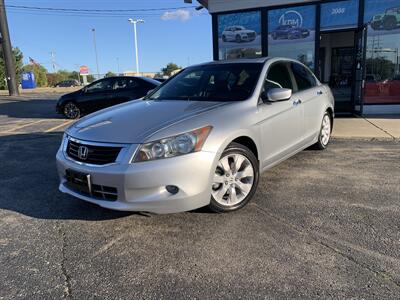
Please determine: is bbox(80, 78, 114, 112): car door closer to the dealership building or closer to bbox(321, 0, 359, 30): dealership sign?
the dealership building

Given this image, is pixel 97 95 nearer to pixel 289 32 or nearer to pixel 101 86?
pixel 101 86

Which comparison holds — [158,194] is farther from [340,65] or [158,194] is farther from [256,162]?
[340,65]

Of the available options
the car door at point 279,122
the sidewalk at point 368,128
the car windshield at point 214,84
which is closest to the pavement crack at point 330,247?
the car door at point 279,122

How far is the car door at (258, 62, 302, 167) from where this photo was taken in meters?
4.74

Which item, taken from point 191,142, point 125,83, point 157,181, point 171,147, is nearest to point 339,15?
point 125,83

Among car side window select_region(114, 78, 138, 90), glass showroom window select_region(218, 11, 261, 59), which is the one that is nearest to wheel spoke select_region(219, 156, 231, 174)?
glass showroom window select_region(218, 11, 261, 59)

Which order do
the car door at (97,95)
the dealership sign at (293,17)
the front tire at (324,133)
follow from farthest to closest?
the car door at (97,95)
the dealership sign at (293,17)
the front tire at (324,133)

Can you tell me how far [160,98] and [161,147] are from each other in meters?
1.74

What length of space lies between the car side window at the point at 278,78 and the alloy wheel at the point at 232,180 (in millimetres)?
1182

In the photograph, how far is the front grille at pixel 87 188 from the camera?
3709 mm

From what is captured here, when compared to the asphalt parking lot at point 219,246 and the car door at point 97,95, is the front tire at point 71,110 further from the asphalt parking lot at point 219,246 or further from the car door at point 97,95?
the asphalt parking lot at point 219,246

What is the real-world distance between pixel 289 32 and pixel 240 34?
5.00 ft

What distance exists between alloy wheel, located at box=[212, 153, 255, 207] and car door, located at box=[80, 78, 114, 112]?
989 centimetres

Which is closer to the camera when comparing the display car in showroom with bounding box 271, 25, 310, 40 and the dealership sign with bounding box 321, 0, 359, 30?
the dealership sign with bounding box 321, 0, 359, 30
